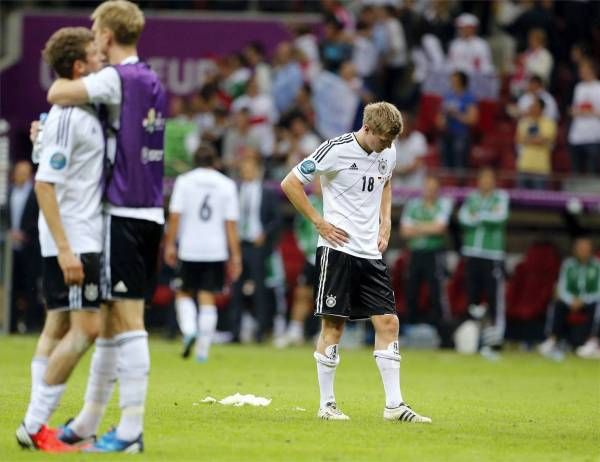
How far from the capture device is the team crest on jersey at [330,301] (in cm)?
1144

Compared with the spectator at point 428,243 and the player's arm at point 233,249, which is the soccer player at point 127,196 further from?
the spectator at point 428,243

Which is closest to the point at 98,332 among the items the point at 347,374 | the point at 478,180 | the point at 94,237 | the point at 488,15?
the point at 94,237

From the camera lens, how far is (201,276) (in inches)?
743

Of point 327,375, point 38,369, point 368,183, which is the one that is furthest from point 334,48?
point 38,369

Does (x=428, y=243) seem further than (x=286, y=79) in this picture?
No

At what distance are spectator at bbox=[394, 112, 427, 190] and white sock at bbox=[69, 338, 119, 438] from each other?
15103 millimetres

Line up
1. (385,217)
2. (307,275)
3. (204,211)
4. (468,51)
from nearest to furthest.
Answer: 1. (385,217)
2. (204,211)
3. (307,275)
4. (468,51)

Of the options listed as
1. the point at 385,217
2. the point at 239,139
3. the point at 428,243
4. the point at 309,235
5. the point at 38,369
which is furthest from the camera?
the point at 239,139

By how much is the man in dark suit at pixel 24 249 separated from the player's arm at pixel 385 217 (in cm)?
1151

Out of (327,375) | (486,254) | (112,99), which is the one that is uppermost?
(112,99)

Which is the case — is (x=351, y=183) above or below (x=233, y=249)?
above

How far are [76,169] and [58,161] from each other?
156mm

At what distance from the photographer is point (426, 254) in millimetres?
22484

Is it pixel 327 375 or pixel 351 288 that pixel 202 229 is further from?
pixel 327 375
